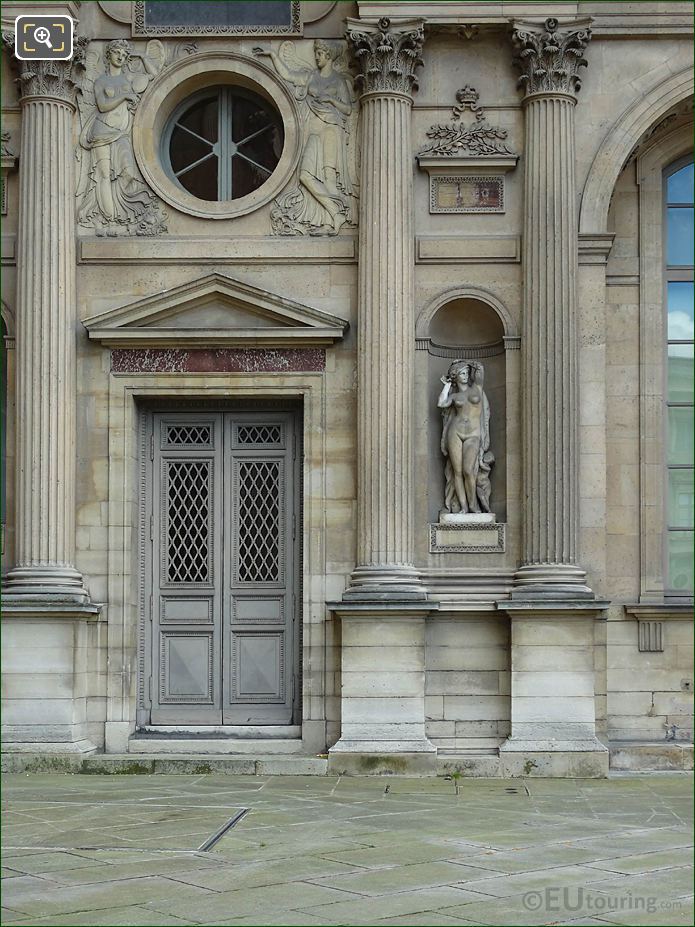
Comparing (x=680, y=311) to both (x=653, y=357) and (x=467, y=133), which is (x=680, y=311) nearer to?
(x=653, y=357)

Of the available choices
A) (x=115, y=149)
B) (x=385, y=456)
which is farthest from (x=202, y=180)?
(x=385, y=456)

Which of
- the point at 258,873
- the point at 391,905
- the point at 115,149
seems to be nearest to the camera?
the point at 391,905

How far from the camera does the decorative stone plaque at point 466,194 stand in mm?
16484

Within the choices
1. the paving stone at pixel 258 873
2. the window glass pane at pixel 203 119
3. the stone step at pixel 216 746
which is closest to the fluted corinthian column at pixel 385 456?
the stone step at pixel 216 746

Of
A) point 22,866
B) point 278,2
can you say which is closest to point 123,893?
point 22,866

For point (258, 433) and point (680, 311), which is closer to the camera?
point (258, 433)

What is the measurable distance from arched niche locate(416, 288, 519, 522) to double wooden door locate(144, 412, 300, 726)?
1.55m

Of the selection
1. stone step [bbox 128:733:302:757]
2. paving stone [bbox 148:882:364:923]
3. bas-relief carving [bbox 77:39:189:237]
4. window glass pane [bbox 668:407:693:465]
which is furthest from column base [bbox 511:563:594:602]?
paving stone [bbox 148:882:364:923]

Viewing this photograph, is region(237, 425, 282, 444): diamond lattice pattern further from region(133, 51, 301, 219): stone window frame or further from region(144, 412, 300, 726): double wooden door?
region(133, 51, 301, 219): stone window frame

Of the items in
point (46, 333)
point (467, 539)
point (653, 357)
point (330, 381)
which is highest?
point (46, 333)

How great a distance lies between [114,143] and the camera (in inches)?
659

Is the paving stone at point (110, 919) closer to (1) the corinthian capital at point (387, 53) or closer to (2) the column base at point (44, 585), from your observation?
(2) the column base at point (44, 585)

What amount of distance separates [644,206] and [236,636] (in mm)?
6677

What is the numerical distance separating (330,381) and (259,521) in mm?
1744
